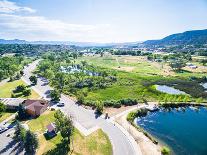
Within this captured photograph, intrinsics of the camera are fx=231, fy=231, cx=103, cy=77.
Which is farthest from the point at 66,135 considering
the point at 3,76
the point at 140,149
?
the point at 3,76

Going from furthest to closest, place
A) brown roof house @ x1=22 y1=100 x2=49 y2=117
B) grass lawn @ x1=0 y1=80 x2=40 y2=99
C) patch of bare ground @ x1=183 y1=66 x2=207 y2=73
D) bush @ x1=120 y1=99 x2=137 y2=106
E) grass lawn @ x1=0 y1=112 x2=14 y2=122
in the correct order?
patch of bare ground @ x1=183 y1=66 x2=207 y2=73
grass lawn @ x1=0 y1=80 x2=40 y2=99
bush @ x1=120 y1=99 x2=137 y2=106
brown roof house @ x1=22 y1=100 x2=49 y2=117
grass lawn @ x1=0 y1=112 x2=14 y2=122

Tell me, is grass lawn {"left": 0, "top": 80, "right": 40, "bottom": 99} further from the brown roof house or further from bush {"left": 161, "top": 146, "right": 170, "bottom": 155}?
bush {"left": 161, "top": 146, "right": 170, "bottom": 155}

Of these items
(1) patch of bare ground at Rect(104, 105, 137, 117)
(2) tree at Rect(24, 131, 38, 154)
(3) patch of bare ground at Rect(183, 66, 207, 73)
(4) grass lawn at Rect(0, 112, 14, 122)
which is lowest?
(3) patch of bare ground at Rect(183, 66, 207, 73)

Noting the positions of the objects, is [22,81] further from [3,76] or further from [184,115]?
[184,115]

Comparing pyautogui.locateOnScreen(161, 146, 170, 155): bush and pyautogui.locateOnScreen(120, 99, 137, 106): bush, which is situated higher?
pyautogui.locateOnScreen(161, 146, 170, 155): bush

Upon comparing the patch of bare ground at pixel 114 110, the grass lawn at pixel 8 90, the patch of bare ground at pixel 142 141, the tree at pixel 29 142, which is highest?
the tree at pixel 29 142

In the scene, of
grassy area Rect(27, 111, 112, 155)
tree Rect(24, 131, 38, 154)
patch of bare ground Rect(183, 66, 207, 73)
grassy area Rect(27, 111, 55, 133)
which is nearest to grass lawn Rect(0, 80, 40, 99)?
grassy area Rect(27, 111, 55, 133)

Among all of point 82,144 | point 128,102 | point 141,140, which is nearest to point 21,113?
point 82,144

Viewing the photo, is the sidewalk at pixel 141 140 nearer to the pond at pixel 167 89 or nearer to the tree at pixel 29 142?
the tree at pixel 29 142

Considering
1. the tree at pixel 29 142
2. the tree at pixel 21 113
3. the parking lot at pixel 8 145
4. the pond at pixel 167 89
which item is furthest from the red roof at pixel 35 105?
the pond at pixel 167 89

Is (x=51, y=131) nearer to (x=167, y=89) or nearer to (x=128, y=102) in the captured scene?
(x=128, y=102)
